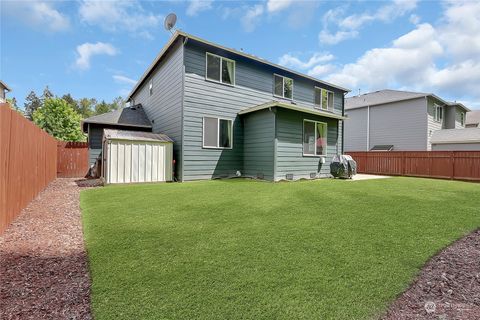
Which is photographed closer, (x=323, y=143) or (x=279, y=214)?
(x=279, y=214)

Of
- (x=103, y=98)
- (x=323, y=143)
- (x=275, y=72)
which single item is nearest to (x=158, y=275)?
(x=323, y=143)

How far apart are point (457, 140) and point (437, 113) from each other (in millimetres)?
3392

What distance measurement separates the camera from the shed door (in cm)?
903

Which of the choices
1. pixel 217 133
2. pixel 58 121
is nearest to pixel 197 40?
pixel 217 133

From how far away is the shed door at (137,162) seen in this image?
9.03 meters

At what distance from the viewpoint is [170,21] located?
11211mm

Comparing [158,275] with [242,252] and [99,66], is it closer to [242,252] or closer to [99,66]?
[242,252]

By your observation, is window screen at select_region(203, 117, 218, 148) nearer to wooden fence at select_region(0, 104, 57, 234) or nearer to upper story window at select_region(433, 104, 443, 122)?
wooden fence at select_region(0, 104, 57, 234)

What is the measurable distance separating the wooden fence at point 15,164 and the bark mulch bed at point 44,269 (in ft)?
1.15

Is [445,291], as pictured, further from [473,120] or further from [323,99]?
[473,120]

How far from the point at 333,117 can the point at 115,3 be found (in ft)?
32.4

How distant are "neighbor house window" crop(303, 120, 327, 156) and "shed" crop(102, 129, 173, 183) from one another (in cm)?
583

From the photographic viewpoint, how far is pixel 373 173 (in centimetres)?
1576

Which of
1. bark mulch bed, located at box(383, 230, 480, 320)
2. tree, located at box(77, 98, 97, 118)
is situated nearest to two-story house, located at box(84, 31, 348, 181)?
bark mulch bed, located at box(383, 230, 480, 320)
